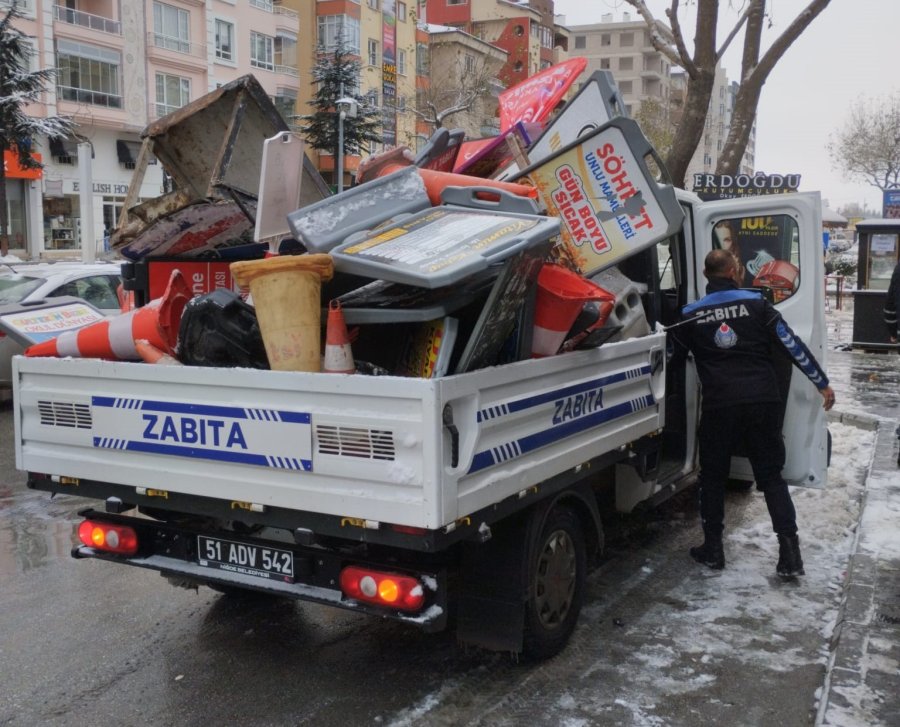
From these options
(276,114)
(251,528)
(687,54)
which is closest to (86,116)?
(687,54)

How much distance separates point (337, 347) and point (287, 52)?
154 feet

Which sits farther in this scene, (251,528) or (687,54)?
(687,54)

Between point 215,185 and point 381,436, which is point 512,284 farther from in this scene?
point 215,185

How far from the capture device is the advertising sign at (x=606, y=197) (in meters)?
4.42

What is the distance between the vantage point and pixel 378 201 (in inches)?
162

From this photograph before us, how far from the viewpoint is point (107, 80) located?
120ft

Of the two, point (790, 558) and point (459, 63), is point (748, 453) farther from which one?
point (459, 63)

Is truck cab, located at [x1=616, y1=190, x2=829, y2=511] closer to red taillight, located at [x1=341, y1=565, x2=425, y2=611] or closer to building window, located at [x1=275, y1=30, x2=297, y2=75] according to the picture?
red taillight, located at [x1=341, y1=565, x2=425, y2=611]

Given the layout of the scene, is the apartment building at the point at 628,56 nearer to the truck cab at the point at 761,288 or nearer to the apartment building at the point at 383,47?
the apartment building at the point at 383,47

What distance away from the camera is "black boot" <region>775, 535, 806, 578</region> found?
5305mm

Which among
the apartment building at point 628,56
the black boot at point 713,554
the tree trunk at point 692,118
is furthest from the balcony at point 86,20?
the apartment building at point 628,56

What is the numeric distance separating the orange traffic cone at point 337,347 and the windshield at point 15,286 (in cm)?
794

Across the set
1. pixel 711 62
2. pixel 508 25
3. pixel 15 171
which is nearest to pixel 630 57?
pixel 508 25

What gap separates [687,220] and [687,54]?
25.9 feet
